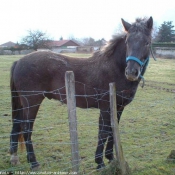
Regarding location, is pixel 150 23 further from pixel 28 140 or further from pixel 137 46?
pixel 28 140

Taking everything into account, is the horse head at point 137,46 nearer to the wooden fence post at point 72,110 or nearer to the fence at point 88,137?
the fence at point 88,137

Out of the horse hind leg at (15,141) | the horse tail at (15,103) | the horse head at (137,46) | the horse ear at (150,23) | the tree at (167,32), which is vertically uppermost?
the tree at (167,32)

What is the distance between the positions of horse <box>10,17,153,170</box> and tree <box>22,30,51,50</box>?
34.7 m

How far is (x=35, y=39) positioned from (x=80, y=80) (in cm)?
3852

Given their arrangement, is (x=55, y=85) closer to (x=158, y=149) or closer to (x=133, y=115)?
(x=158, y=149)

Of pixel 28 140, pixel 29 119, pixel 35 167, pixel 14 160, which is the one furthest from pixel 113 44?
pixel 14 160

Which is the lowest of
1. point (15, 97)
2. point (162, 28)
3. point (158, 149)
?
point (158, 149)

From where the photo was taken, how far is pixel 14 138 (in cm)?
399

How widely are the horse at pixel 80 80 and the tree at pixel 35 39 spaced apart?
1367 inches

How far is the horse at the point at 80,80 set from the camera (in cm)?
356

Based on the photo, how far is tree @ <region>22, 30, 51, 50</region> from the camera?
125ft

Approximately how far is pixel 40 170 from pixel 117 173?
1.35m

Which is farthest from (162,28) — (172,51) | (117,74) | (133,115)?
(117,74)

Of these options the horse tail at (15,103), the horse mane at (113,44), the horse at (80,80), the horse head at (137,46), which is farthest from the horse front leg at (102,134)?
the horse tail at (15,103)
